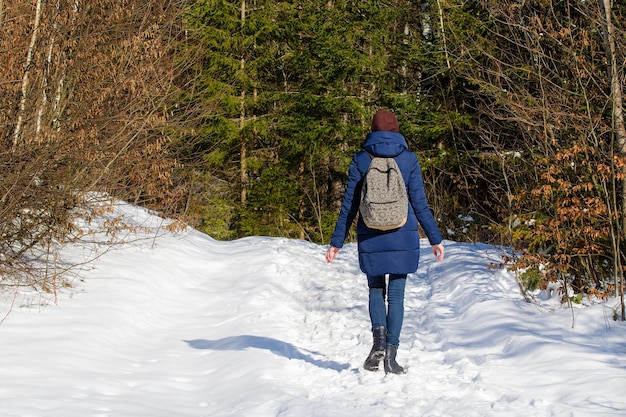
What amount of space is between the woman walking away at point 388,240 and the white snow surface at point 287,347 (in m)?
0.31

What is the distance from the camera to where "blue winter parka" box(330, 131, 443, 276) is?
5.32 m

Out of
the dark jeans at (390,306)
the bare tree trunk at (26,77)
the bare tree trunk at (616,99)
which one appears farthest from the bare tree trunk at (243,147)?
the dark jeans at (390,306)

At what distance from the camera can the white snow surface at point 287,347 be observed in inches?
188

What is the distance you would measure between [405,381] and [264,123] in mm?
16421

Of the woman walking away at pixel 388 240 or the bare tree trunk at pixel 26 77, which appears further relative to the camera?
the bare tree trunk at pixel 26 77

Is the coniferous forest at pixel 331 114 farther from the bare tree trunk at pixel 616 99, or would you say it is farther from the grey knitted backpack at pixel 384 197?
the grey knitted backpack at pixel 384 197

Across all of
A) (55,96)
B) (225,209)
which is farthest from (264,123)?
(55,96)

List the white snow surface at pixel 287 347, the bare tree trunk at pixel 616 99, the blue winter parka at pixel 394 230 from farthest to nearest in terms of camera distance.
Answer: the bare tree trunk at pixel 616 99
the blue winter parka at pixel 394 230
the white snow surface at pixel 287 347

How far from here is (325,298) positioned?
8945 millimetres

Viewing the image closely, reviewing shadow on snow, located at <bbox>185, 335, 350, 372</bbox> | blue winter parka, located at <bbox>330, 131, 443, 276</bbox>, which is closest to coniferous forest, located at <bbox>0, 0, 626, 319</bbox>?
shadow on snow, located at <bbox>185, 335, 350, 372</bbox>

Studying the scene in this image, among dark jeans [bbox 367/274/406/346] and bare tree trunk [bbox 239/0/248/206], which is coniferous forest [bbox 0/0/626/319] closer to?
bare tree trunk [bbox 239/0/248/206]

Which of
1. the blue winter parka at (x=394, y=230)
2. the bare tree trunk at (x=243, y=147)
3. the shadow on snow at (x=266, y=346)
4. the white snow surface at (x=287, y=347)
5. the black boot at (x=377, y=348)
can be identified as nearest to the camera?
the white snow surface at (x=287, y=347)

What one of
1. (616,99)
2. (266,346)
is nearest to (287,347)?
(266,346)

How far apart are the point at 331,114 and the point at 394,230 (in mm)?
15755
